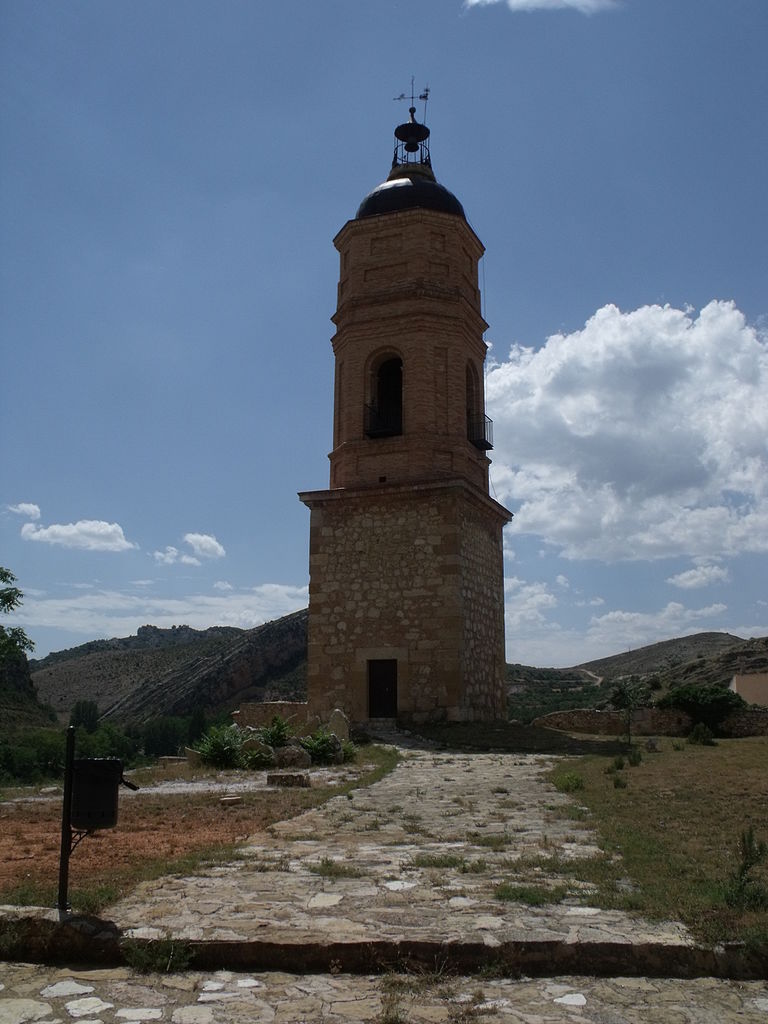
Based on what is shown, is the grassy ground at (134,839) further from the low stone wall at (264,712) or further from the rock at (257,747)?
the low stone wall at (264,712)

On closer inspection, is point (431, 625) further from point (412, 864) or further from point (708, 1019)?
point (708, 1019)

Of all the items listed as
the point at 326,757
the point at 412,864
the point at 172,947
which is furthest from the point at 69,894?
the point at 326,757

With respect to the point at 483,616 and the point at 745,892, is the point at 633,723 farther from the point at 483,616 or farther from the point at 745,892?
the point at 745,892

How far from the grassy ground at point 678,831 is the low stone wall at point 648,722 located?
20.3 feet

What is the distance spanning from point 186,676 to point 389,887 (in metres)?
44.1

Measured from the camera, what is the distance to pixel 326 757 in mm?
12867

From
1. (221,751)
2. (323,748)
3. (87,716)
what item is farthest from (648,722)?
(87,716)

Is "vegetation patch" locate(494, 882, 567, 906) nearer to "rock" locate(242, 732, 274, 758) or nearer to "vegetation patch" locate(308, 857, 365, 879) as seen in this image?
"vegetation patch" locate(308, 857, 365, 879)

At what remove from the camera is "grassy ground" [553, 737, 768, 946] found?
13.9 ft

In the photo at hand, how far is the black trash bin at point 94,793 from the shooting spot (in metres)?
4.59

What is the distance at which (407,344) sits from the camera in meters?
19.9

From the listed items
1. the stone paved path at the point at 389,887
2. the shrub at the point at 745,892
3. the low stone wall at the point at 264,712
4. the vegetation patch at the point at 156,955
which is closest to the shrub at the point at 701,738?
the low stone wall at the point at 264,712

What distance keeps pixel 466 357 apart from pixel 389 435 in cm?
281

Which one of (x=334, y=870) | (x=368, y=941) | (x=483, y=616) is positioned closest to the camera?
(x=368, y=941)
